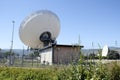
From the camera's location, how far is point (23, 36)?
46.6 meters

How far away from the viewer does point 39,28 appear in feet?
148

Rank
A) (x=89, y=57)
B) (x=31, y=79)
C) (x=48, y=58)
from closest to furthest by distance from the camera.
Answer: (x=89, y=57)
(x=31, y=79)
(x=48, y=58)

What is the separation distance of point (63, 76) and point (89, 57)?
4.67 ft

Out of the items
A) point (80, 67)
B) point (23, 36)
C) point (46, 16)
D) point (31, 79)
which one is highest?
point (46, 16)

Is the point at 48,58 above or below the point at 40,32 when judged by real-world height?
below

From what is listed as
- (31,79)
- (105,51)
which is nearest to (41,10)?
(105,51)

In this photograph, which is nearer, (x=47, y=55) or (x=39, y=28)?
(x=47, y=55)

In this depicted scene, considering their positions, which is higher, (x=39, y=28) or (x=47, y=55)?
(x=39, y=28)

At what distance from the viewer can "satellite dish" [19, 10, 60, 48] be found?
44625mm

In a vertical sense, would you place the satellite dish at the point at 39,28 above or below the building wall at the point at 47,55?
above

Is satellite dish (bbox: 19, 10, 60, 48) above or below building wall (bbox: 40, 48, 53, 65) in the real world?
above

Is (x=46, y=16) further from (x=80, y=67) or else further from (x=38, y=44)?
(x=80, y=67)

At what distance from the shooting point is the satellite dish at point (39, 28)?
4462cm

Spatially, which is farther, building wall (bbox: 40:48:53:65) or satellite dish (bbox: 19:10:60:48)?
satellite dish (bbox: 19:10:60:48)
